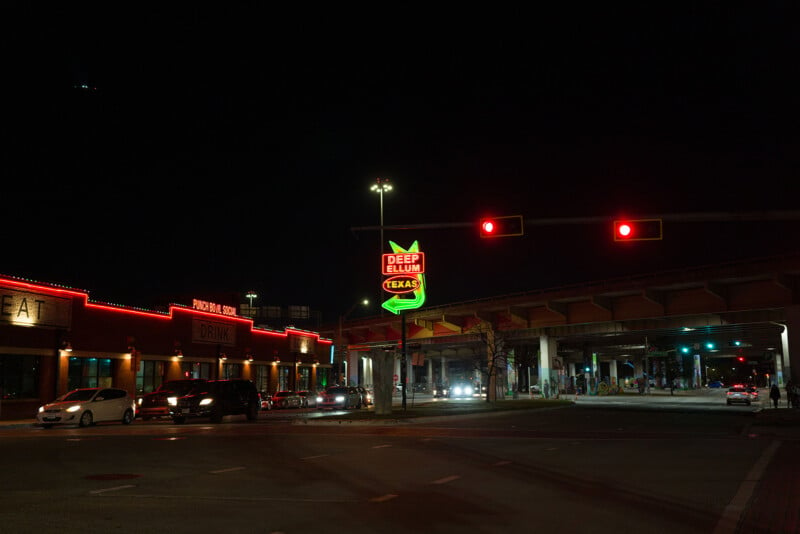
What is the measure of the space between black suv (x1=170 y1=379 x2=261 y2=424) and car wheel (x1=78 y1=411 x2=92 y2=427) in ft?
10.6

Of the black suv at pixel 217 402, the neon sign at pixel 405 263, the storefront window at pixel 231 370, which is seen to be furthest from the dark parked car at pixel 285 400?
the black suv at pixel 217 402

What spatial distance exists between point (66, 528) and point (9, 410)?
95.7ft

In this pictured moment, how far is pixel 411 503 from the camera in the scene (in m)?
10.4

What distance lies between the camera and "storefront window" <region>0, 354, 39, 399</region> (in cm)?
3369

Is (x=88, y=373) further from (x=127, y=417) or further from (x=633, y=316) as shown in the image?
(x=633, y=316)

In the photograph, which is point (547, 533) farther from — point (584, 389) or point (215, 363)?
point (584, 389)

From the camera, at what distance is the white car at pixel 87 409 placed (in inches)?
1091

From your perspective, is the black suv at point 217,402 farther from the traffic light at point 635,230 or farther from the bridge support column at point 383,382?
the traffic light at point 635,230

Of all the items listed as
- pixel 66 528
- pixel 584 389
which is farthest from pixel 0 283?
pixel 584 389

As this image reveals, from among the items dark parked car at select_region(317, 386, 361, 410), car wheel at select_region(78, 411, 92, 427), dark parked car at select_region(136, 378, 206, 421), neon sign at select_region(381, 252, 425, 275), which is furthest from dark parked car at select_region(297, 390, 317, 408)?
car wheel at select_region(78, 411, 92, 427)

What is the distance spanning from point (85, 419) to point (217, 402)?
204 inches

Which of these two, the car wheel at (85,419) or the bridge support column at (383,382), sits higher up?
the bridge support column at (383,382)

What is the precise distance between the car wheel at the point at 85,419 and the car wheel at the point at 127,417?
1.98 metres

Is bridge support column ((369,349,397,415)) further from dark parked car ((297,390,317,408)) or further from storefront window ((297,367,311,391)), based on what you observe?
storefront window ((297,367,311,391))
